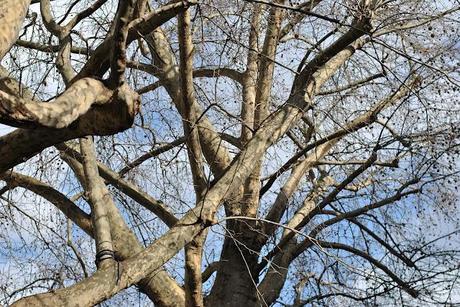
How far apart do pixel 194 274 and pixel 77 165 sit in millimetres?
1669

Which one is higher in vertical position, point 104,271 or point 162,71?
point 162,71

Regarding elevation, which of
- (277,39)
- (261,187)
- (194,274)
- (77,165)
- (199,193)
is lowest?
(194,274)

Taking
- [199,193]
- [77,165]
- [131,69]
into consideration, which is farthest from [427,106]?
[77,165]

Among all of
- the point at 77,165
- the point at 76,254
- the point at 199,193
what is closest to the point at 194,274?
the point at 199,193

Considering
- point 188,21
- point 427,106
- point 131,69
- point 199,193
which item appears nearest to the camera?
point 188,21

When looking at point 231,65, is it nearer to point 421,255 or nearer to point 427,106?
point 427,106

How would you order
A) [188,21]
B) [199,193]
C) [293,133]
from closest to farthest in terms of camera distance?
[188,21]
[199,193]
[293,133]

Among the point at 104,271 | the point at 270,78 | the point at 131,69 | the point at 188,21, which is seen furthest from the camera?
the point at 270,78

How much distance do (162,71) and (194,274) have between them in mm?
2209

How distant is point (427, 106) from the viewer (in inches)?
244

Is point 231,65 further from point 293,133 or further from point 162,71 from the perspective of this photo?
point 293,133

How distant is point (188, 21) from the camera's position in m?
5.32

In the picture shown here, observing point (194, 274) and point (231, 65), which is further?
point (231, 65)

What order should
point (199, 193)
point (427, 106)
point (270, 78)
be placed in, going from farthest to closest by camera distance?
point (270, 78)
point (427, 106)
point (199, 193)
